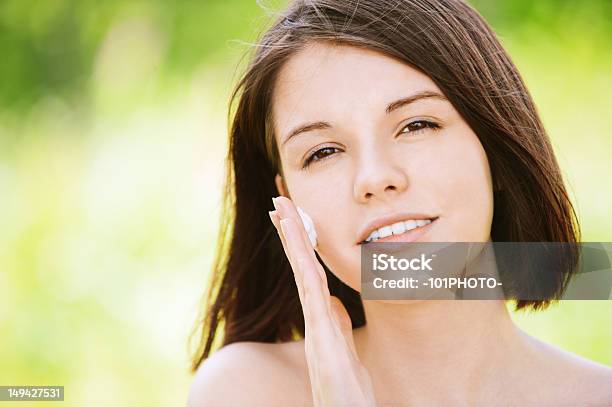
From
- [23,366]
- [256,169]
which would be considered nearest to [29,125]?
[23,366]

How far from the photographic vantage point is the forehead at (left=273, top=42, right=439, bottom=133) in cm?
114

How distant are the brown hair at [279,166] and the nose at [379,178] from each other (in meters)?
0.16

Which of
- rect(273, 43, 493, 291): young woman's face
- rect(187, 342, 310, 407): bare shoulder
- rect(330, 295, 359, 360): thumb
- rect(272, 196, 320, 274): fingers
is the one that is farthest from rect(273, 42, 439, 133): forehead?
rect(187, 342, 310, 407): bare shoulder

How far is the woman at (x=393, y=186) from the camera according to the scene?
3.73 ft

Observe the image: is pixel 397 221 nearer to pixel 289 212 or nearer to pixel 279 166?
pixel 289 212

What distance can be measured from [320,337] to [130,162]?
5.20 feet

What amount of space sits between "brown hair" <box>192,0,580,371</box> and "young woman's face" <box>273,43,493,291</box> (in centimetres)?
4

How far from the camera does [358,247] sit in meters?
1.17

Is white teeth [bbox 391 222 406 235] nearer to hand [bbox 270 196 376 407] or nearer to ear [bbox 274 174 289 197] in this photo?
hand [bbox 270 196 376 407]

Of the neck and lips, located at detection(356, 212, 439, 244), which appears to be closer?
lips, located at detection(356, 212, 439, 244)

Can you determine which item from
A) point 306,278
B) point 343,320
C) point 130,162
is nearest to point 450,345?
point 343,320

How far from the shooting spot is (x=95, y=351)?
94.6 inches

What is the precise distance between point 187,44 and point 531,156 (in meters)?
1.73

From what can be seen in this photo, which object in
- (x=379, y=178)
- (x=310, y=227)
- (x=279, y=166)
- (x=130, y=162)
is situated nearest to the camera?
(x=379, y=178)
